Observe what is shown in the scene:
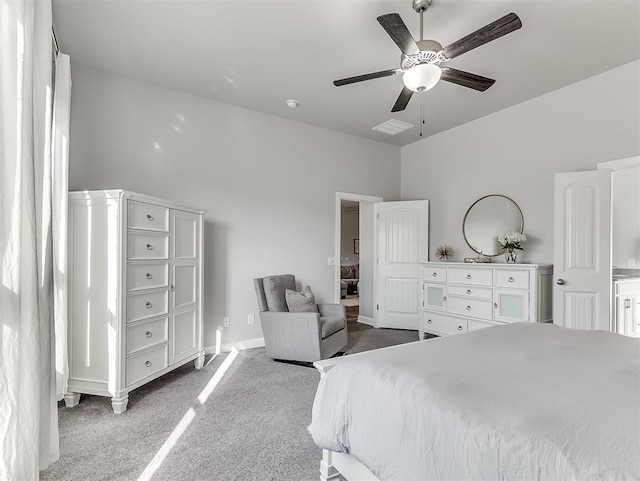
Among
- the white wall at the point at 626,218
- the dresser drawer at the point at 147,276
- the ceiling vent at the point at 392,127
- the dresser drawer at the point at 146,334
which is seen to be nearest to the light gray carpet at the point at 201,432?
the dresser drawer at the point at 146,334

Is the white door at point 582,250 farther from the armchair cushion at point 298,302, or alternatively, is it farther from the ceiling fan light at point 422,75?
the armchair cushion at point 298,302

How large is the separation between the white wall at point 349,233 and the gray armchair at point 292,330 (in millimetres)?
6143

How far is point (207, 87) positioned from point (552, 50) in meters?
3.26

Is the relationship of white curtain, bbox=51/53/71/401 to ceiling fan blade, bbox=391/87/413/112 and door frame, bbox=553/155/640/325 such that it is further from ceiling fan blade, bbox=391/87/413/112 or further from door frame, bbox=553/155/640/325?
door frame, bbox=553/155/640/325

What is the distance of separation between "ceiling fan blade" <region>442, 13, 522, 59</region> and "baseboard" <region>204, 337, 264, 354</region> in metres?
3.47

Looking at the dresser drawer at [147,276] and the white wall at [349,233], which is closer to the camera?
the dresser drawer at [147,276]

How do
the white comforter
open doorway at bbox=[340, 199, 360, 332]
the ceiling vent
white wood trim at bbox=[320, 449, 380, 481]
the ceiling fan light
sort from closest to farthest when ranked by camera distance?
the white comforter
white wood trim at bbox=[320, 449, 380, 481]
the ceiling fan light
the ceiling vent
open doorway at bbox=[340, 199, 360, 332]

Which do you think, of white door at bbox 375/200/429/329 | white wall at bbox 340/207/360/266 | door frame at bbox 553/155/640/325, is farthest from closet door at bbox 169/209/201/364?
white wall at bbox 340/207/360/266

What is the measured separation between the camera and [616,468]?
764 millimetres

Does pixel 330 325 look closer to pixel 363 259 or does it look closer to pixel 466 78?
pixel 363 259

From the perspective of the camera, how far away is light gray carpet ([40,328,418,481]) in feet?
5.79

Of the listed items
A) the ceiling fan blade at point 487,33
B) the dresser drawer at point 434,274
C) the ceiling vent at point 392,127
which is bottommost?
the dresser drawer at point 434,274

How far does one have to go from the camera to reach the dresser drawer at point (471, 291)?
370 cm

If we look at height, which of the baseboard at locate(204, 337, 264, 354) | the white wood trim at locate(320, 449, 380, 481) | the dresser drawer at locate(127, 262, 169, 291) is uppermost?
the dresser drawer at locate(127, 262, 169, 291)
